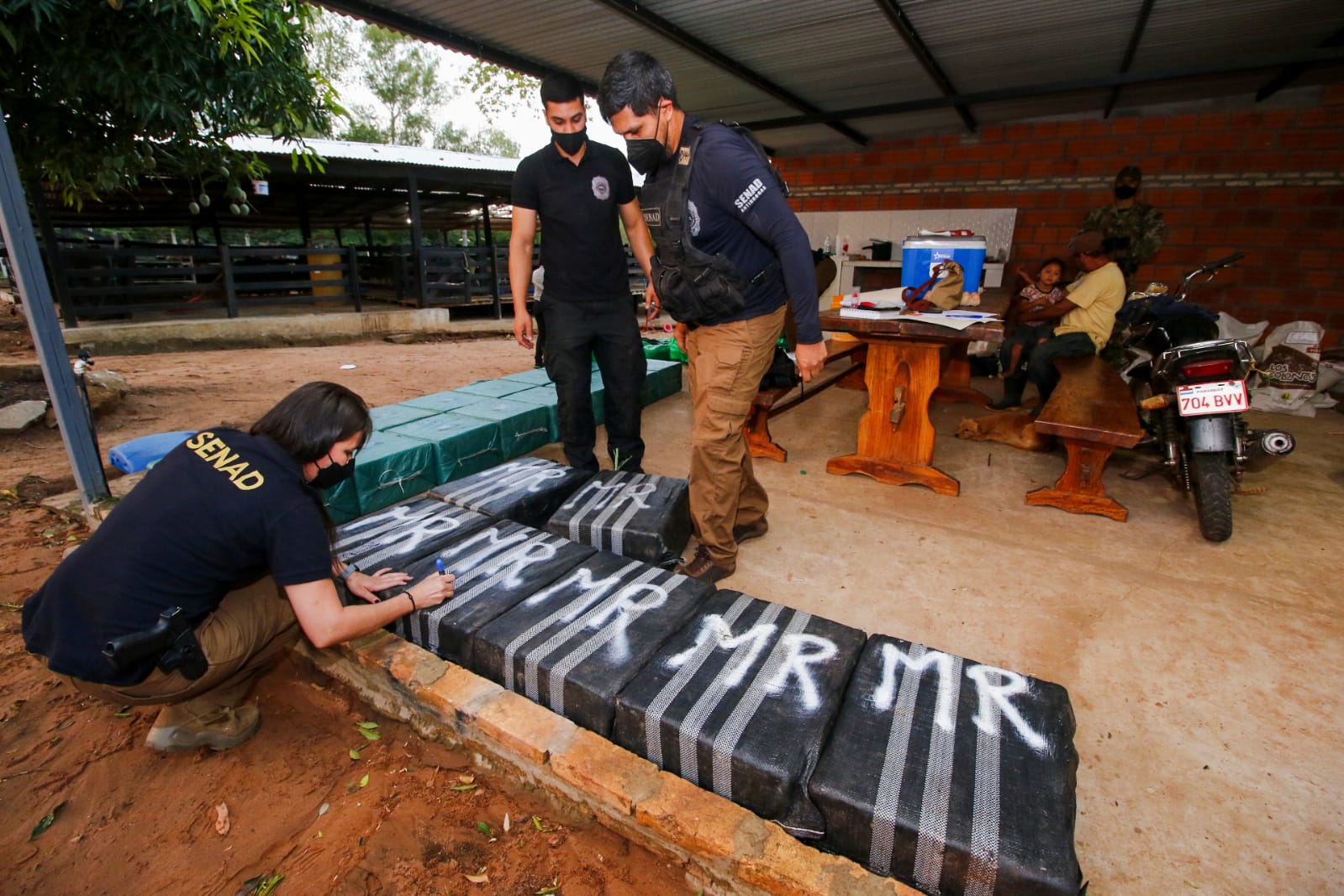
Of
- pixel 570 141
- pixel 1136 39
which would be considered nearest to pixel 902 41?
pixel 1136 39

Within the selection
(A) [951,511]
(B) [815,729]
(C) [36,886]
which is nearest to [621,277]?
(A) [951,511]

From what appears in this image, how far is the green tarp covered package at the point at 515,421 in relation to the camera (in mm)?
3553

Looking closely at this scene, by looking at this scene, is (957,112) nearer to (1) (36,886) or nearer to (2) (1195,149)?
(2) (1195,149)

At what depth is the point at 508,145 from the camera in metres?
37.3

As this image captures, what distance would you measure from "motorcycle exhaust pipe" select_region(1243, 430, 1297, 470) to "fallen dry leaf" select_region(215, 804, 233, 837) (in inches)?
165

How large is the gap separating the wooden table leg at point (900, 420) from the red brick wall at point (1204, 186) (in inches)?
214

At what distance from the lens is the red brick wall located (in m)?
6.07

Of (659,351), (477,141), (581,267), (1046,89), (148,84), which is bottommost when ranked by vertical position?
(659,351)

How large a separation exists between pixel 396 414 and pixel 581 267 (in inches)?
56.4

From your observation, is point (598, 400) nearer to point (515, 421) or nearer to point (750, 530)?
point (515, 421)

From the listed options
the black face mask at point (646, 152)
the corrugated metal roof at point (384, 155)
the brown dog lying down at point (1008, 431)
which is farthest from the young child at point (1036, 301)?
the corrugated metal roof at point (384, 155)

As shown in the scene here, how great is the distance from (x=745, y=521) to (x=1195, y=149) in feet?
23.6

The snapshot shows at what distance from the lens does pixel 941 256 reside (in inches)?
155

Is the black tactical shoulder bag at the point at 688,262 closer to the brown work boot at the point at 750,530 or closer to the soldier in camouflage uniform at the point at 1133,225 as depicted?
the brown work boot at the point at 750,530
